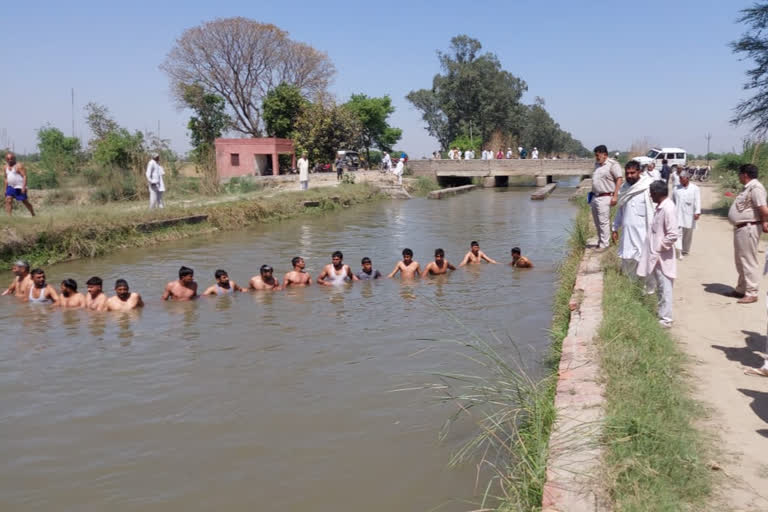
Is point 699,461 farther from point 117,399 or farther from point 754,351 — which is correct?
point 117,399

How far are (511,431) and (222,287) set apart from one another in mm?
6636

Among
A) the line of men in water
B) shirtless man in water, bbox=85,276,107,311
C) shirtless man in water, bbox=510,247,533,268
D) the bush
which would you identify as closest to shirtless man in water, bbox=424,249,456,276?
the line of men in water

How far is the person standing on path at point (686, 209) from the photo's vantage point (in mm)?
9828

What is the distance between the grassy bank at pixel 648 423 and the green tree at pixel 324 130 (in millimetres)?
32160

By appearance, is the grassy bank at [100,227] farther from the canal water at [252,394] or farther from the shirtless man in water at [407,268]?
the shirtless man in water at [407,268]

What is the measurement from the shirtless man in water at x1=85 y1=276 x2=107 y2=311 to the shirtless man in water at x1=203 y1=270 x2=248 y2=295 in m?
1.59

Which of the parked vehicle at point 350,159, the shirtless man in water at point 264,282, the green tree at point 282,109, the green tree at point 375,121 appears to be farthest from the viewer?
the green tree at point 375,121

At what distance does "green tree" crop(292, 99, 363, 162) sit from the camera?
36125 millimetres

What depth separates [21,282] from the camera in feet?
32.8

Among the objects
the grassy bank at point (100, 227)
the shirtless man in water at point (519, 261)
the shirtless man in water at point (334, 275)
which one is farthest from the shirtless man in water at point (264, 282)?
the grassy bank at point (100, 227)

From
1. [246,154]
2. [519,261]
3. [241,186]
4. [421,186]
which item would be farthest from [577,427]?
[246,154]

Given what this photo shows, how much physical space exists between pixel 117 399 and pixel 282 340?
223cm

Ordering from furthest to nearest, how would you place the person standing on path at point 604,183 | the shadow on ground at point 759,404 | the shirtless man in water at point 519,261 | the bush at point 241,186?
the bush at point 241,186 → the shirtless man in water at point 519,261 → the person standing on path at point 604,183 → the shadow on ground at point 759,404

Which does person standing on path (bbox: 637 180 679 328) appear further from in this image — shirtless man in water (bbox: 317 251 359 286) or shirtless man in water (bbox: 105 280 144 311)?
shirtless man in water (bbox: 105 280 144 311)
